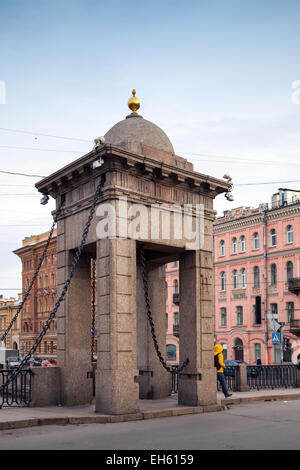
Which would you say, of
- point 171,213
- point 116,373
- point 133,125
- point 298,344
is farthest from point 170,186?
point 298,344

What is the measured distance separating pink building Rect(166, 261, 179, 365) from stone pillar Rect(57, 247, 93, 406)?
46473mm

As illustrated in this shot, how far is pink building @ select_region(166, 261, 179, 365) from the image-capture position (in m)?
62.2

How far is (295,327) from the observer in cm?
4822

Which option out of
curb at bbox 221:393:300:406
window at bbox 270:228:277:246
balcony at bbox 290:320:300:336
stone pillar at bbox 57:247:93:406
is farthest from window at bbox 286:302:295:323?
stone pillar at bbox 57:247:93:406

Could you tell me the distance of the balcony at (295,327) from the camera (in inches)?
1891

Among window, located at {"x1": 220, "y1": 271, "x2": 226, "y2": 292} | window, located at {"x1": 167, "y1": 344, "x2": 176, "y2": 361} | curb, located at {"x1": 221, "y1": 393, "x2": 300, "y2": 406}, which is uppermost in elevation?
window, located at {"x1": 220, "y1": 271, "x2": 226, "y2": 292}

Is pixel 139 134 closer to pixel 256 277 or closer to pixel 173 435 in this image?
pixel 173 435

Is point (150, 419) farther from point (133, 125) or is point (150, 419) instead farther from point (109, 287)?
point (133, 125)

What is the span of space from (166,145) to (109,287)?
4479mm

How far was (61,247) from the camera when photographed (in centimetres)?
1545

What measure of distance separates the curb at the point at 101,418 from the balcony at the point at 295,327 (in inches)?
1395

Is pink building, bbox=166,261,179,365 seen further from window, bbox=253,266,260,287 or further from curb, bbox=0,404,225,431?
curb, bbox=0,404,225,431
